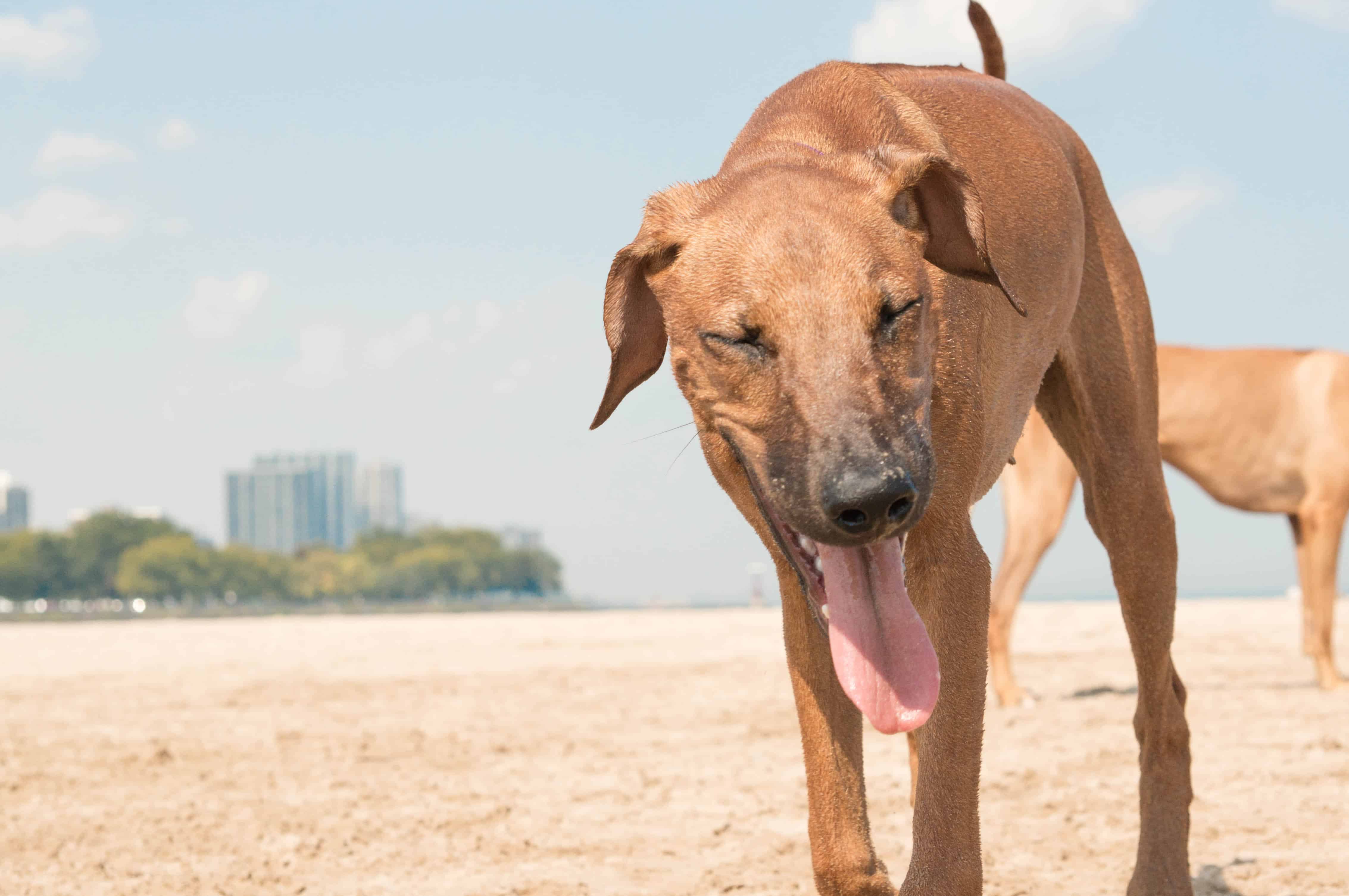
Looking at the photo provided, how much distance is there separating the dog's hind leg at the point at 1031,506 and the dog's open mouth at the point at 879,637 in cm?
657

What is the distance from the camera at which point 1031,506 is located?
30.4ft

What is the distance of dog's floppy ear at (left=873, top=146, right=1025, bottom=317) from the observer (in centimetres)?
269

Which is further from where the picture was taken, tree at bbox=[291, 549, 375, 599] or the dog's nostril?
tree at bbox=[291, 549, 375, 599]

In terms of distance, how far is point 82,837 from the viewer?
16.7ft

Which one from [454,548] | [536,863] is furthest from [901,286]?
[454,548]

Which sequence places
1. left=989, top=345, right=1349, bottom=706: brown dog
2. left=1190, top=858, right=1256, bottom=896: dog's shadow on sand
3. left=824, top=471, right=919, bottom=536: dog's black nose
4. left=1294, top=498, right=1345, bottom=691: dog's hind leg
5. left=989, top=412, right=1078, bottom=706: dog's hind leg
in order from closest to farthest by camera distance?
1. left=824, top=471, right=919, bottom=536: dog's black nose
2. left=1190, top=858, right=1256, bottom=896: dog's shadow on sand
3. left=1294, top=498, right=1345, bottom=691: dog's hind leg
4. left=989, top=412, right=1078, bottom=706: dog's hind leg
5. left=989, top=345, right=1349, bottom=706: brown dog

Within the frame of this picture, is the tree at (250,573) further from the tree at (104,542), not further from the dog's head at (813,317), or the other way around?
the dog's head at (813,317)

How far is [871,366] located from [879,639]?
1.75 feet

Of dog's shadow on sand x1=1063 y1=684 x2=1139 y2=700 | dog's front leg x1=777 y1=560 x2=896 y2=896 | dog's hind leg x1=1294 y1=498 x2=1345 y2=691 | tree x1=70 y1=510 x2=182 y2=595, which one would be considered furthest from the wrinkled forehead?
tree x1=70 y1=510 x2=182 y2=595

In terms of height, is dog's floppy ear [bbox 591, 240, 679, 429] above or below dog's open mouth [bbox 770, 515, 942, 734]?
above

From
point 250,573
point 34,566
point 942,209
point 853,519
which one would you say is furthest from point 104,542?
point 853,519

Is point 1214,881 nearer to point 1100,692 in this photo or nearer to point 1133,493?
point 1133,493

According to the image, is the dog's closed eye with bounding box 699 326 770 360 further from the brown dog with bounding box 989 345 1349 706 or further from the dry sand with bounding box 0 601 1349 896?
the brown dog with bounding box 989 345 1349 706

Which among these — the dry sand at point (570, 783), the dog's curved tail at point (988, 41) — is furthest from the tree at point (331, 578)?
the dog's curved tail at point (988, 41)
